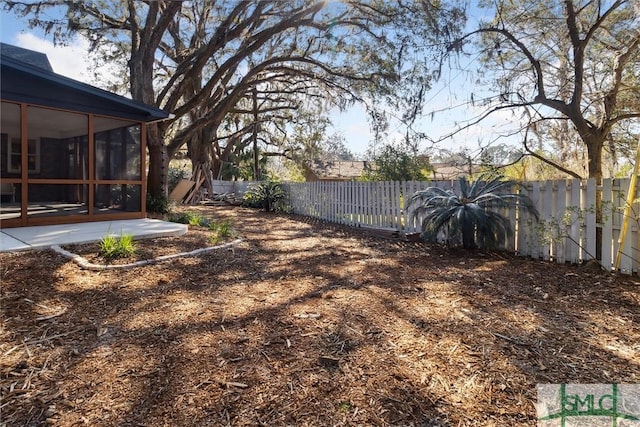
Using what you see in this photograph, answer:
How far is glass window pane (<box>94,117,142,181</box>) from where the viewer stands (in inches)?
274

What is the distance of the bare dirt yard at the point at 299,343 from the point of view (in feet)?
5.76

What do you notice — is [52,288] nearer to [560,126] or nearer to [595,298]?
[595,298]

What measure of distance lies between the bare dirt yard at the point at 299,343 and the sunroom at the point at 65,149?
279 centimetres

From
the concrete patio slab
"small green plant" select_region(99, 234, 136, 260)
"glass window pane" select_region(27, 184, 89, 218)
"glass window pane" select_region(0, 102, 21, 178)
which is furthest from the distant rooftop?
"small green plant" select_region(99, 234, 136, 260)

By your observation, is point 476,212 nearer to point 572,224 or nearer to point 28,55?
point 572,224

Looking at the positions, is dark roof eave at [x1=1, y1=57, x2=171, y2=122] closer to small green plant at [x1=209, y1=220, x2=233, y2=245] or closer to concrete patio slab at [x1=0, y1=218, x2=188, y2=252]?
concrete patio slab at [x1=0, y1=218, x2=188, y2=252]

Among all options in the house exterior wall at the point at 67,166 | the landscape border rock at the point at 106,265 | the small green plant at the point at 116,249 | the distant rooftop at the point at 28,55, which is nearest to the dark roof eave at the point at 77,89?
the house exterior wall at the point at 67,166

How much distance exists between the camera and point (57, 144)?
21.3 ft

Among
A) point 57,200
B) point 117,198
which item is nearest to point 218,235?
point 117,198

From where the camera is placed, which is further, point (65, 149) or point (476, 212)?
point (65, 149)

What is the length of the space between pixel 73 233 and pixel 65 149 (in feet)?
7.49

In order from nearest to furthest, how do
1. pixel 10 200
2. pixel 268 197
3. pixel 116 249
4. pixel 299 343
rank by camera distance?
pixel 299 343 < pixel 116 249 < pixel 10 200 < pixel 268 197

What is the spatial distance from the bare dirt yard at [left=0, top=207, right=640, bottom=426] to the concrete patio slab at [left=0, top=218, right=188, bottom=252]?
568 mm

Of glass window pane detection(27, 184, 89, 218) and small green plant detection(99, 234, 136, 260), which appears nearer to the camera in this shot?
small green plant detection(99, 234, 136, 260)
